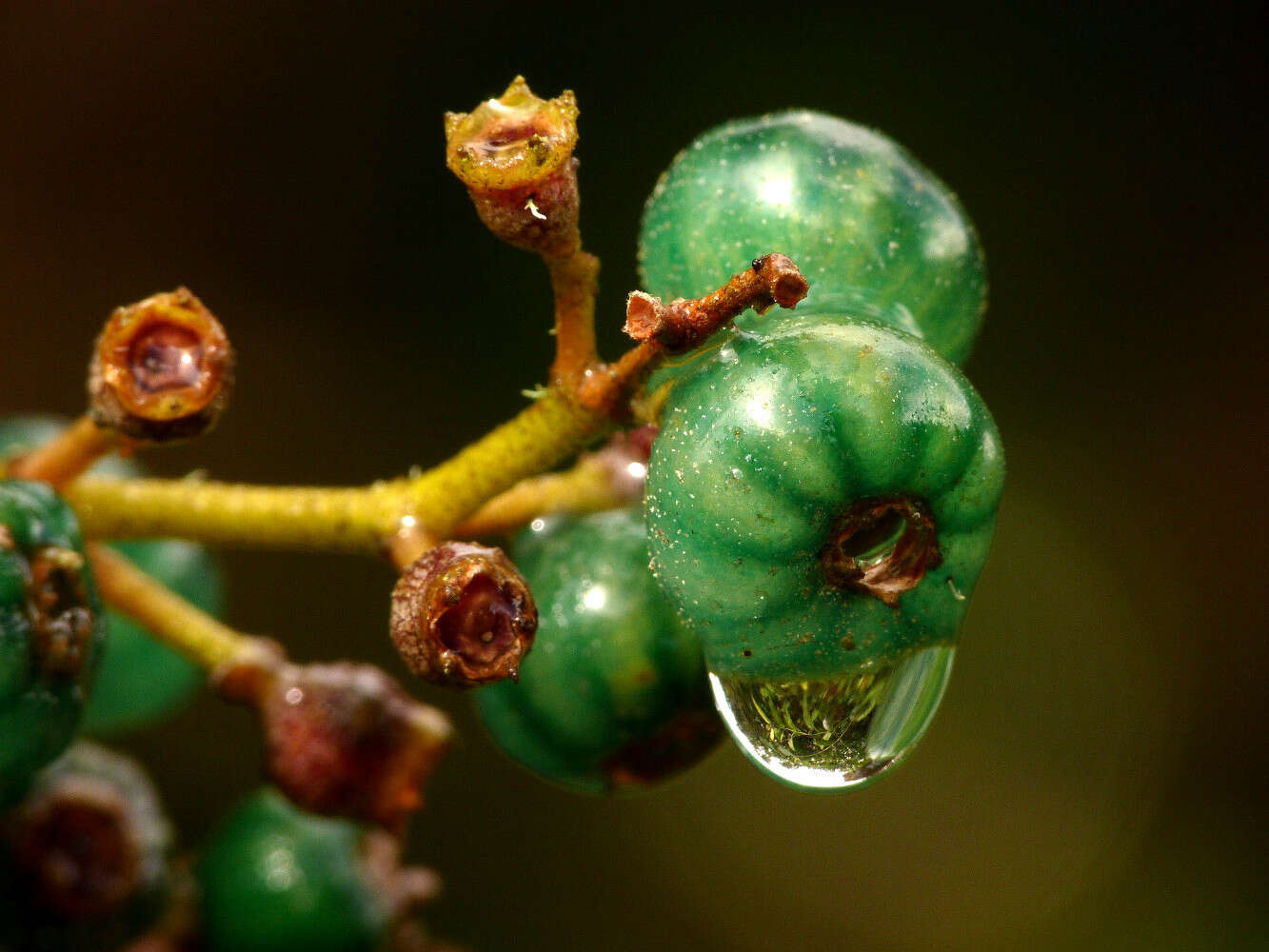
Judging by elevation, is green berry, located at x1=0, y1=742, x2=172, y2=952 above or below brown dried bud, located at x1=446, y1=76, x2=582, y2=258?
below

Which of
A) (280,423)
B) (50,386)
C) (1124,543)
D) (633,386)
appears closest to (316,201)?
(280,423)

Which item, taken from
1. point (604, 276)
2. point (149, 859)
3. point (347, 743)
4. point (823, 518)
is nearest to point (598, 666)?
point (347, 743)

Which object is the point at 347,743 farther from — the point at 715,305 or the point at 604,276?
the point at 604,276

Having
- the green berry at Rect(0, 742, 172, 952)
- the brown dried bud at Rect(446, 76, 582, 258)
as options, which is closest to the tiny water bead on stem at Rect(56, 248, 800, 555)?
the brown dried bud at Rect(446, 76, 582, 258)

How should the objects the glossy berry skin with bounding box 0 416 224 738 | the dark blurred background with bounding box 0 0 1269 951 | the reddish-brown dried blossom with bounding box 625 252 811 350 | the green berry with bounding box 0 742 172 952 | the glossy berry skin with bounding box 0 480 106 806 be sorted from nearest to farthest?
the reddish-brown dried blossom with bounding box 625 252 811 350 < the glossy berry skin with bounding box 0 480 106 806 < the green berry with bounding box 0 742 172 952 < the glossy berry skin with bounding box 0 416 224 738 < the dark blurred background with bounding box 0 0 1269 951

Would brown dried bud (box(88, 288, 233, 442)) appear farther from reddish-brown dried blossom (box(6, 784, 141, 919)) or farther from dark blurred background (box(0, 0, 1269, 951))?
dark blurred background (box(0, 0, 1269, 951))

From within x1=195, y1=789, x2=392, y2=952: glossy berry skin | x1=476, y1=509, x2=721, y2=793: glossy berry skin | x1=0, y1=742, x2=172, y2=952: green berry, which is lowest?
x1=0, y1=742, x2=172, y2=952: green berry
